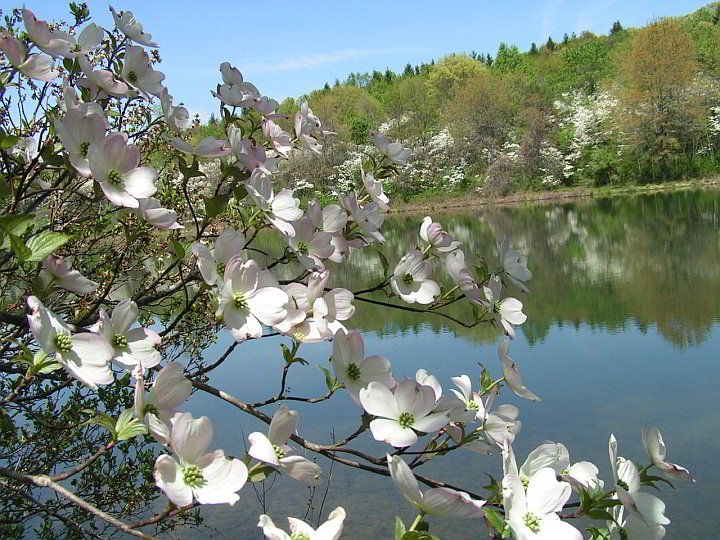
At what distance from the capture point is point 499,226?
1727 centimetres

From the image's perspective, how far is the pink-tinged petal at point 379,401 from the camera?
2.55 ft

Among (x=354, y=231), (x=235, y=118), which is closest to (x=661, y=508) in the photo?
(x=354, y=231)

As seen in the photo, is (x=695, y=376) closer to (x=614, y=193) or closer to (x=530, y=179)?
(x=614, y=193)

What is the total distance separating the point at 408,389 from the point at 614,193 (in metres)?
26.3

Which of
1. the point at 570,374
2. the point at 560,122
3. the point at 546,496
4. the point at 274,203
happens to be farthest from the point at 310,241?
the point at 560,122

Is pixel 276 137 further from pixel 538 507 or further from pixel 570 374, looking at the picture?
pixel 570 374

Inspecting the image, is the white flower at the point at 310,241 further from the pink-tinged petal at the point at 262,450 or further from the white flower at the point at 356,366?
the pink-tinged petal at the point at 262,450

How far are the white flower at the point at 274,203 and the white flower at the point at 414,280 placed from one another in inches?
7.1

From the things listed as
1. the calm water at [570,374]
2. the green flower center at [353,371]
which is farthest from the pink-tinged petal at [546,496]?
the calm water at [570,374]

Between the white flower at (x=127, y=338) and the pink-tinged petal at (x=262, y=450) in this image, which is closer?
the pink-tinged petal at (x=262, y=450)

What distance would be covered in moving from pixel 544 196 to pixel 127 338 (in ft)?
90.1

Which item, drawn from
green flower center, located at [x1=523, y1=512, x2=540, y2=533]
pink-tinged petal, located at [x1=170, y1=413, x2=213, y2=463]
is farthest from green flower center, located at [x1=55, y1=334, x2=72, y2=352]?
green flower center, located at [x1=523, y1=512, x2=540, y2=533]

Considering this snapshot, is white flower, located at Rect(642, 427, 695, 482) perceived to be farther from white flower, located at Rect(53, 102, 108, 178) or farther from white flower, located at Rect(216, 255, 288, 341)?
white flower, located at Rect(53, 102, 108, 178)

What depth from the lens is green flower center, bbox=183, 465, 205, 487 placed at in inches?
25.1
